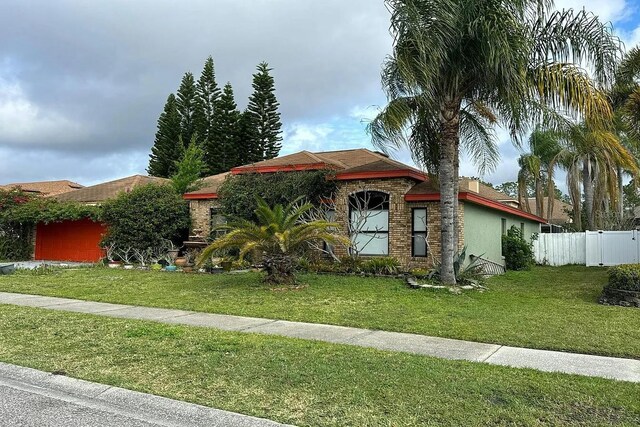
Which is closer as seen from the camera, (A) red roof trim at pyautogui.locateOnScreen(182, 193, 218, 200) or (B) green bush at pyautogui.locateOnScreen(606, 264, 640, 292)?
(B) green bush at pyautogui.locateOnScreen(606, 264, 640, 292)

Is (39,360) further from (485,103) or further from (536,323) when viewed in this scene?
(485,103)

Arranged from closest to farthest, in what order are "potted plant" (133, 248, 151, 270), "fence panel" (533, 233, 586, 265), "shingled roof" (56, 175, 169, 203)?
"potted plant" (133, 248, 151, 270) → "fence panel" (533, 233, 586, 265) → "shingled roof" (56, 175, 169, 203)

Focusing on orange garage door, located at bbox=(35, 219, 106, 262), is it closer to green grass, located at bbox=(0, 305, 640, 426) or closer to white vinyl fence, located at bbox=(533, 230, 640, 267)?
green grass, located at bbox=(0, 305, 640, 426)

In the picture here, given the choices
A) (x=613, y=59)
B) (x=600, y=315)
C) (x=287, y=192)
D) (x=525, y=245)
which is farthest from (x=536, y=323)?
(x=525, y=245)

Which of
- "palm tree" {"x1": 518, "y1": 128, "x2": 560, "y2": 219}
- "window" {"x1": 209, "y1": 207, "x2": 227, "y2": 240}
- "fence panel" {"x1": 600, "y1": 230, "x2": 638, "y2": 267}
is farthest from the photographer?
"palm tree" {"x1": 518, "y1": 128, "x2": 560, "y2": 219}

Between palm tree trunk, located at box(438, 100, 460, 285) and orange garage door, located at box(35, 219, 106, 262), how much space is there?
1618 cm

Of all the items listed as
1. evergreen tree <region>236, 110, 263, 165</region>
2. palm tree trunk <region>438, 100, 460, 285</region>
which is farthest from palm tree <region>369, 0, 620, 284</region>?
evergreen tree <region>236, 110, 263, 165</region>

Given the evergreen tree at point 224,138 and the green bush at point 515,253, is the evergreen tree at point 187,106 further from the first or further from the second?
the green bush at point 515,253

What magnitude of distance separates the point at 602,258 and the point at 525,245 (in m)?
3.67

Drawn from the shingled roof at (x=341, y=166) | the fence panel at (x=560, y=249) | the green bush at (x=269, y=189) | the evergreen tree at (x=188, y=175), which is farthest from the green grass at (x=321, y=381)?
the fence panel at (x=560, y=249)

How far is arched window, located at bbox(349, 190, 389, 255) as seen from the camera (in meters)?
17.1

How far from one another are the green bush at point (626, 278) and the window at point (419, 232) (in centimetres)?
609

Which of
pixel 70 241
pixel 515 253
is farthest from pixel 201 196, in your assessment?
pixel 515 253

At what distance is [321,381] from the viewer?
520 centimetres
